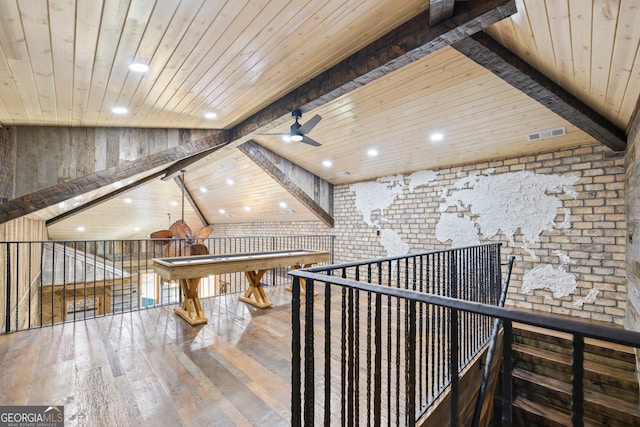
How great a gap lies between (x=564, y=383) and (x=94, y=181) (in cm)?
585

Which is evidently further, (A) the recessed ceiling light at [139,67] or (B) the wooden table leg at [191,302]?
(B) the wooden table leg at [191,302]

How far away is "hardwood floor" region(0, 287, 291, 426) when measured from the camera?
79.8 inches

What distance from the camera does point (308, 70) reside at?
2.98 meters

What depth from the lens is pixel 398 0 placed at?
2064 millimetres

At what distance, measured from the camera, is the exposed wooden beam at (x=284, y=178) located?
562 centimetres

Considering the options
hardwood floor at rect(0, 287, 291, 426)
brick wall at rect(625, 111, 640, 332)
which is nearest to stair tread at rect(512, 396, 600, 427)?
brick wall at rect(625, 111, 640, 332)

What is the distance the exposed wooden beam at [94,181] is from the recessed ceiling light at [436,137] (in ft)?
10.3

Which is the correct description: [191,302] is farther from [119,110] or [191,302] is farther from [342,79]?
[342,79]

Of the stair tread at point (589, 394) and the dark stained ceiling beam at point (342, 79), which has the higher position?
the dark stained ceiling beam at point (342, 79)

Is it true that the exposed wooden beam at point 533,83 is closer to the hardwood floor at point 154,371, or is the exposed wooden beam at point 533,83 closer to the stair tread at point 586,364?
the stair tread at point 586,364

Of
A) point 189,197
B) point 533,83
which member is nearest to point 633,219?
point 533,83

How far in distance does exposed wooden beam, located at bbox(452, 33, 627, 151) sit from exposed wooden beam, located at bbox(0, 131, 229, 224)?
3.63 meters

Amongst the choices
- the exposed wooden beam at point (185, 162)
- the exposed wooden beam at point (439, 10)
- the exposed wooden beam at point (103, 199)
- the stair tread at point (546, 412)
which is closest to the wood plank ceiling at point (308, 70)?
the exposed wooden beam at point (439, 10)

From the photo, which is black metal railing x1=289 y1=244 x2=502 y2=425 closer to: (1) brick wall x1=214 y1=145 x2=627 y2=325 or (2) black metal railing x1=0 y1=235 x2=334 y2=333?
(1) brick wall x1=214 y1=145 x2=627 y2=325
